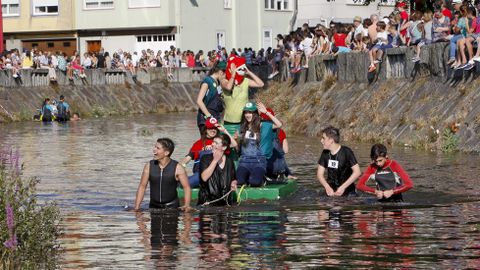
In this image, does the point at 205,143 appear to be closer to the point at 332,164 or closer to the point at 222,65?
the point at 332,164

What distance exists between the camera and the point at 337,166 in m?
20.9

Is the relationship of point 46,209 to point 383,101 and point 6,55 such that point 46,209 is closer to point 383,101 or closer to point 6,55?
point 383,101

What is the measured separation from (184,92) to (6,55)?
386 inches

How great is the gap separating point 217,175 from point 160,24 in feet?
188

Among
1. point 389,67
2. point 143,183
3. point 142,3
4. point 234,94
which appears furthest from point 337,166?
point 142,3

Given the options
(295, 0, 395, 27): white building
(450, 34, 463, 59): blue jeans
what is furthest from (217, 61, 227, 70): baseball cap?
(295, 0, 395, 27): white building

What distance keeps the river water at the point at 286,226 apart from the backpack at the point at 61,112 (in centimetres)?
2420

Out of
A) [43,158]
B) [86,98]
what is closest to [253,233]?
[43,158]

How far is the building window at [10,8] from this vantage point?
80125mm

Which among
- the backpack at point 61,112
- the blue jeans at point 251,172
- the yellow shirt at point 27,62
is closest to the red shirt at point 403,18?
the blue jeans at point 251,172

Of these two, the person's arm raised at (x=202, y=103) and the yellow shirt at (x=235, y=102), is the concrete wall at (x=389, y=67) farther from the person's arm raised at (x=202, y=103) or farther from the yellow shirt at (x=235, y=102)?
the person's arm raised at (x=202, y=103)

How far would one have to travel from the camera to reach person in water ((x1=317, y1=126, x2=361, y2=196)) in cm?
2077

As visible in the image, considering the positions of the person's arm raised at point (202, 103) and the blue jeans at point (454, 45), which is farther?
the blue jeans at point (454, 45)

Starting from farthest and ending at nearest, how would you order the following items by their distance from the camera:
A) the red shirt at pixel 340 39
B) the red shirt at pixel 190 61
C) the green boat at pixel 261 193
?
the red shirt at pixel 190 61
the red shirt at pixel 340 39
the green boat at pixel 261 193
